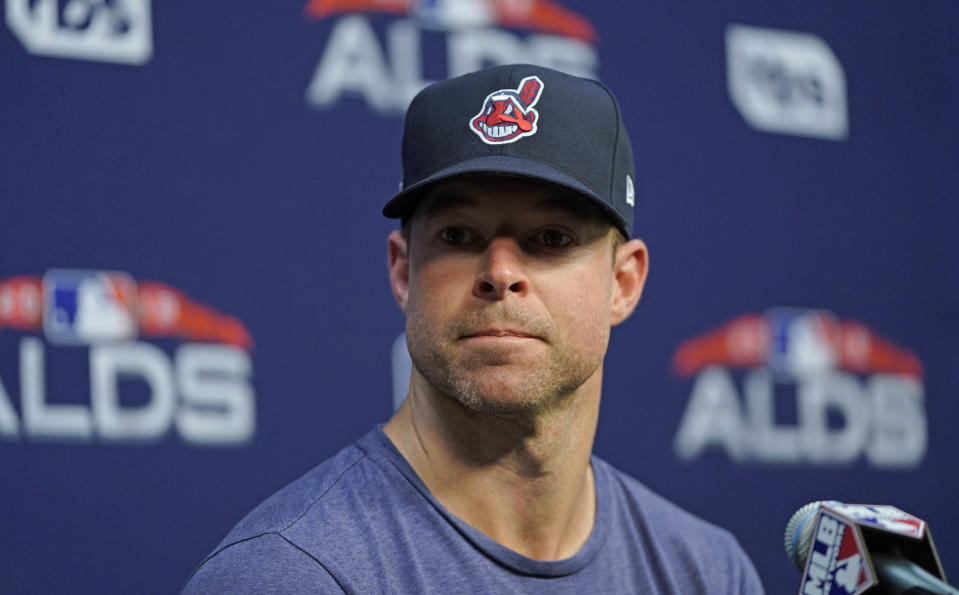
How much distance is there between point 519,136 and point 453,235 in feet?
0.42

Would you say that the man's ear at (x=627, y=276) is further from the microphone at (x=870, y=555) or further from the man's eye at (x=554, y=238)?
the microphone at (x=870, y=555)

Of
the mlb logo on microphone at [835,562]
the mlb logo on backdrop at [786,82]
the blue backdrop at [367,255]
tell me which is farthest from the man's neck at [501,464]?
the mlb logo on backdrop at [786,82]

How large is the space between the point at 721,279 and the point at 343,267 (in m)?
0.81

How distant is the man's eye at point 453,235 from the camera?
1.22 metres

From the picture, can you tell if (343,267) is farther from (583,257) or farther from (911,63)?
(911,63)

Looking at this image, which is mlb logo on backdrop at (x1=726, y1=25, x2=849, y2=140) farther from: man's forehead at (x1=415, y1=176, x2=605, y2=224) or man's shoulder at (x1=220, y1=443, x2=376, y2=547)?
man's shoulder at (x1=220, y1=443, x2=376, y2=547)

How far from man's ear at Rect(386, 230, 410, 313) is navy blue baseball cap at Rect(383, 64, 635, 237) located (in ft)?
0.19

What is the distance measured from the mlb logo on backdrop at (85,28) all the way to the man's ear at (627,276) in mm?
990

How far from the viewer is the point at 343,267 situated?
2.04 metres

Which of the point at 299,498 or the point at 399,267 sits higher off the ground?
the point at 399,267

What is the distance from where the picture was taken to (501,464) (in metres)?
1.25

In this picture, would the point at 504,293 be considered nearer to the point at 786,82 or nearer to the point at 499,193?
the point at 499,193

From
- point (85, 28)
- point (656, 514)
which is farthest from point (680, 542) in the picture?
point (85, 28)

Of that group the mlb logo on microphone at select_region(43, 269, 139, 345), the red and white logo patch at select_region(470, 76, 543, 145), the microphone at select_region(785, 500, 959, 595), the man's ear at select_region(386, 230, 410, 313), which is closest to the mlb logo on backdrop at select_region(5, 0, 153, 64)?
the mlb logo on microphone at select_region(43, 269, 139, 345)
